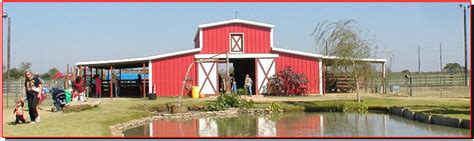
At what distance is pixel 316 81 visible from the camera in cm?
3081

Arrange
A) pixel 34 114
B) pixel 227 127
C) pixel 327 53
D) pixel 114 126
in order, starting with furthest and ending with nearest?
1. pixel 327 53
2. pixel 227 127
3. pixel 114 126
4. pixel 34 114

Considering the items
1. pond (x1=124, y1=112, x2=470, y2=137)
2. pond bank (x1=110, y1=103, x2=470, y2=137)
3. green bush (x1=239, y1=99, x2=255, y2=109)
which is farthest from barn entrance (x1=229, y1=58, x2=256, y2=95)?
pond (x1=124, y1=112, x2=470, y2=137)

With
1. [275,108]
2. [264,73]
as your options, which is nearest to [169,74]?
[264,73]

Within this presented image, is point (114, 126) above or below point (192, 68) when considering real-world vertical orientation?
below

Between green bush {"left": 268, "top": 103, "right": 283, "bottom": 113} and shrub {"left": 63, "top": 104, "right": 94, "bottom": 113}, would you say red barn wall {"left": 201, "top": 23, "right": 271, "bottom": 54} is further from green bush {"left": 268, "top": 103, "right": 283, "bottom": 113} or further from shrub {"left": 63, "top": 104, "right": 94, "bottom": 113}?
shrub {"left": 63, "top": 104, "right": 94, "bottom": 113}

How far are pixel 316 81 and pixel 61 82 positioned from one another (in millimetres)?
14682

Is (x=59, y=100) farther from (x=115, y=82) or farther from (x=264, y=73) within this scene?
(x=264, y=73)

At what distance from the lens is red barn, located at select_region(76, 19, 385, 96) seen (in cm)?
2906

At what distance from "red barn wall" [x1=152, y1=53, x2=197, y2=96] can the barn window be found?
2.41 m

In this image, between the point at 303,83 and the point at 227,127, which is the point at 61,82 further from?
the point at 227,127

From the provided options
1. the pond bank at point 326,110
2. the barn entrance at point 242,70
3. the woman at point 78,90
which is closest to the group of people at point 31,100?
the pond bank at point 326,110

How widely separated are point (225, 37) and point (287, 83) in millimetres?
3966

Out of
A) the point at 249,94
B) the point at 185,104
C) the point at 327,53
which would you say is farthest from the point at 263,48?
the point at 185,104

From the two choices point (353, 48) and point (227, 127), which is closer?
point (227, 127)
